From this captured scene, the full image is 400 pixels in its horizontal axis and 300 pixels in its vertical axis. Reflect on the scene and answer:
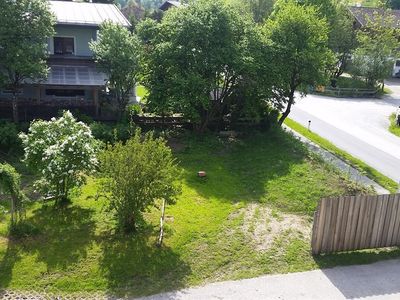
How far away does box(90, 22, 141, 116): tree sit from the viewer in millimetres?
26844

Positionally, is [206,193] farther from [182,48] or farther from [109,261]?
[182,48]

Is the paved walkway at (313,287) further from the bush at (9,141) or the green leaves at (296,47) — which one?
the green leaves at (296,47)

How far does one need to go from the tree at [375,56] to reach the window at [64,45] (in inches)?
1305

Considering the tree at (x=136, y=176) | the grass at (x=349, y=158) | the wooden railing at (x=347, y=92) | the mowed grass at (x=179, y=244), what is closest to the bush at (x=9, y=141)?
the mowed grass at (x=179, y=244)

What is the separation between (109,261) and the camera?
1516cm

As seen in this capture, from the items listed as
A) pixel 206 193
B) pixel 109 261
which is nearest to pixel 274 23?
pixel 206 193

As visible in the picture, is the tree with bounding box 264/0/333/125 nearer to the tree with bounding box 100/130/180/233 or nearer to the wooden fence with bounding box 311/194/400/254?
the wooden fence with bounding box 311/194/400/254

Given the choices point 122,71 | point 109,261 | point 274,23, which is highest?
point 274,23

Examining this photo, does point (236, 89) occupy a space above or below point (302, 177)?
above

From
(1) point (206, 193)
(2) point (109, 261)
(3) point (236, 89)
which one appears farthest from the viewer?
(3) point (236, 89)

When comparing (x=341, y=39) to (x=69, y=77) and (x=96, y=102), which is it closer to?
(x=96, y=102)

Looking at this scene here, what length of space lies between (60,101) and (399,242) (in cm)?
2089

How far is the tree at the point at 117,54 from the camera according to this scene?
26.8 m

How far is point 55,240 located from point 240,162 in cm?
1179
